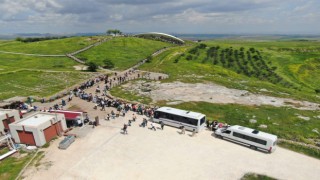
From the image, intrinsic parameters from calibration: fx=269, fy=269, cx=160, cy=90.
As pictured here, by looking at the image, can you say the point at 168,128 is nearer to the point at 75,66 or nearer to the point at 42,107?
the point at 42,107

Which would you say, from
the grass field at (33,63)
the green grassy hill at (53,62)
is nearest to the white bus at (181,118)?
the green grassy hill at (53,62)

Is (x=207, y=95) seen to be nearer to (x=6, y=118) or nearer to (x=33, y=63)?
(x=6, y=118)

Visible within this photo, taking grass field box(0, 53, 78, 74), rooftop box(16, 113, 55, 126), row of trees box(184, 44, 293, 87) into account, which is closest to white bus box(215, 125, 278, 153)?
rooftop box(16, 113, 55, 126)

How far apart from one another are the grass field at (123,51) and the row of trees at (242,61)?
17813mm

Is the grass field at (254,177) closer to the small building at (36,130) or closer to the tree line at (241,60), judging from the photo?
the small building at (36,130)

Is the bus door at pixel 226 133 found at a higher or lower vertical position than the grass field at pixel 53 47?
higher

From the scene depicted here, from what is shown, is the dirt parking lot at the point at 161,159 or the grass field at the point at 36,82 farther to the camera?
the grass field at the point at 36,82

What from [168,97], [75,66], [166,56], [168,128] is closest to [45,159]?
[168,128]

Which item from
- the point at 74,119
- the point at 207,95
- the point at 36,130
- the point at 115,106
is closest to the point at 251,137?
the point at 207,95

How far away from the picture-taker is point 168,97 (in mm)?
54188

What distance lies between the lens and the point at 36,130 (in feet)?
109

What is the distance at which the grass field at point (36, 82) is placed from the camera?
5947cm

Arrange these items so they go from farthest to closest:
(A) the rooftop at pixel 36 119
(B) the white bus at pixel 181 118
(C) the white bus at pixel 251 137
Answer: (B) the white bus at pixel 181 118 → (A) the rooftop at pixel 36 119 → (C) the white bus at pixel 251 137

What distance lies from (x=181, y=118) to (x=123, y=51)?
79.5m
